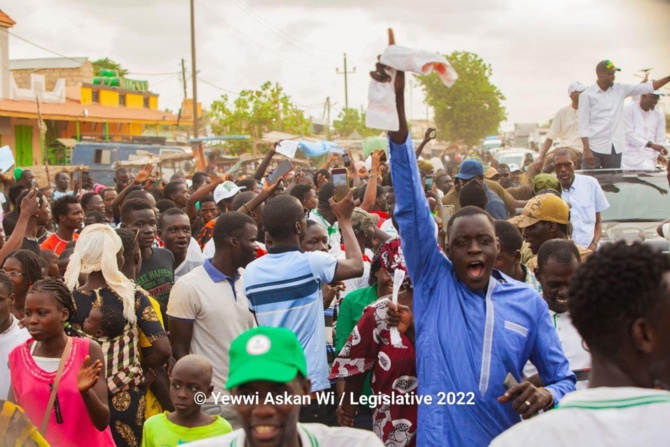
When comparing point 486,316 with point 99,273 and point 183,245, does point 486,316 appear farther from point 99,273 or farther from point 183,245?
point 183,245

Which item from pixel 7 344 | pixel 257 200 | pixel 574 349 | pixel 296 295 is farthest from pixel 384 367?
pixel 257 200

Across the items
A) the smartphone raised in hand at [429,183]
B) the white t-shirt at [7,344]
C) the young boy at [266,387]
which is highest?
the smartphone raised in hand at [429,183]

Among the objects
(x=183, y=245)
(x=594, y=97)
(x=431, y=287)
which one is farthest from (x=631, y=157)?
(x=431, y=287)

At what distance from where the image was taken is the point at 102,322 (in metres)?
4.98

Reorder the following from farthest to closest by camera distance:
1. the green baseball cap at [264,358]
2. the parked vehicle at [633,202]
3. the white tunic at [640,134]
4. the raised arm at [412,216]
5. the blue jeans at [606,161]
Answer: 1. the white tunic at [640,134]
2. the blue jeans at [606,161]
3. the parked vehicle at [633,202]
4. the raised arm at [412,216]
5. the green baseball cap at [264,358]

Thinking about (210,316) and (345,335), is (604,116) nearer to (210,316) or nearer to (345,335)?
(345,335)

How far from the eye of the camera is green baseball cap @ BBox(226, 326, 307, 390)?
8.75ft

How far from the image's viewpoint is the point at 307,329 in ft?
16.4

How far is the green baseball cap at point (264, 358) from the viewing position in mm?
2666

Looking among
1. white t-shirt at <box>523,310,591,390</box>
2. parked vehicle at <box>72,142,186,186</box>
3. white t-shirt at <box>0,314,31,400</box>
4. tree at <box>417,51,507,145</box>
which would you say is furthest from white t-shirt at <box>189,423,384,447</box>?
tree at <box>417,51,507,145</box>

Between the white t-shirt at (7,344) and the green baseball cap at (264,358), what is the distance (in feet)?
8.22

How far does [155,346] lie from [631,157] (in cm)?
831

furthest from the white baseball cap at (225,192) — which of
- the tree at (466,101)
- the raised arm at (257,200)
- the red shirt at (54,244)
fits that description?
the tree at (466,101)

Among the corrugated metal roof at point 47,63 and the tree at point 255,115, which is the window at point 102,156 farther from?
the corrugated metal roof at point 47,63
